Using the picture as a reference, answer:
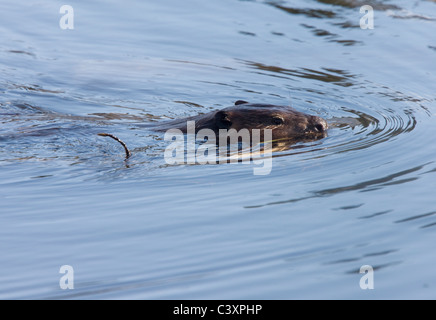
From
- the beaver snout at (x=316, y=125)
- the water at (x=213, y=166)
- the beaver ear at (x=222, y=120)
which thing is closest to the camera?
the water at (x=213, y=166)

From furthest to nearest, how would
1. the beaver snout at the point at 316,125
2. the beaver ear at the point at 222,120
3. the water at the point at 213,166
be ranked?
the beaver snout at the point at 316,125 < the beaver ear at the point at 222,120 < the water at the point at 213,166

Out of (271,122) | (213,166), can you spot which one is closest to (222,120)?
(271,122)

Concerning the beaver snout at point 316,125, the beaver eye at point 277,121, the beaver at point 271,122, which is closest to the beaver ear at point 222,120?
the beaver at point 271,122

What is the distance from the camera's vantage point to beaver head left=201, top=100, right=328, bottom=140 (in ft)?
23.2

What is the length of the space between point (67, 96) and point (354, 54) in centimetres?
359

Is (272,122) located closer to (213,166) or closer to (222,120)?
(222,120)

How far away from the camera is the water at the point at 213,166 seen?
411 centimetres

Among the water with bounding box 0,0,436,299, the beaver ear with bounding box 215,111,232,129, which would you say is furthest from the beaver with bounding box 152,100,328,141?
the water with bounding box 0,0,436,299

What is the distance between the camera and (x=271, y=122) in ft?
23.3

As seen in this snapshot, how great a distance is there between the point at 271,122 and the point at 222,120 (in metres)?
0.45

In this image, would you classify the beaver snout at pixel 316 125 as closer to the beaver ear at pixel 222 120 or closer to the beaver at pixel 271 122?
the beaver at pixel 271 122
